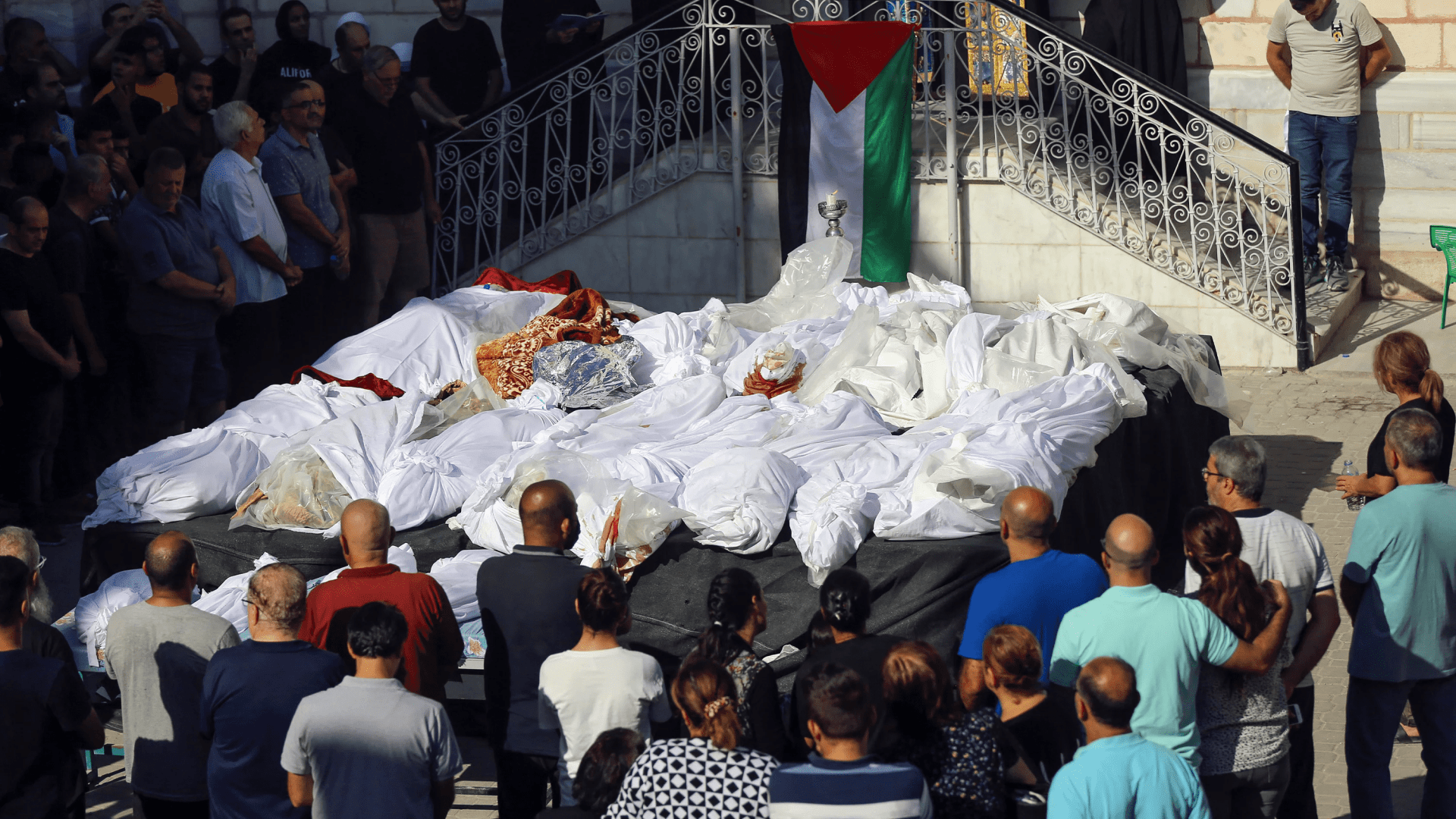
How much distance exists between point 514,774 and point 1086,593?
1.80 m

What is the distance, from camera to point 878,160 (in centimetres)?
1068

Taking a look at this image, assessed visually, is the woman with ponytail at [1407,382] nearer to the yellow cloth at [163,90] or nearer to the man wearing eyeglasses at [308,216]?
the man wearing eyeglasses at [308,216]

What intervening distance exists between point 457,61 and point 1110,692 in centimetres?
855

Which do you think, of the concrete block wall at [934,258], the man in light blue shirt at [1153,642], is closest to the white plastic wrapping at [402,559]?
the man in light blue shirt at [1153,642]

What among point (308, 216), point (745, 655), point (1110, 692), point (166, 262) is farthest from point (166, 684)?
point (308, 216)

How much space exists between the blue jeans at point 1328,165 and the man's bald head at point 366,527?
26.6 feet

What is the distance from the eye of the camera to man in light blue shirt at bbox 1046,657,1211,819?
347 cm

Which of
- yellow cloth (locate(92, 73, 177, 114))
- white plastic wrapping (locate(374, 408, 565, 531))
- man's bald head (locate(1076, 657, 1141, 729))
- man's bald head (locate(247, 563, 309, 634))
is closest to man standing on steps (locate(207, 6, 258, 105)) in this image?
yellow cloth (locate(92, 73, 177, 114))

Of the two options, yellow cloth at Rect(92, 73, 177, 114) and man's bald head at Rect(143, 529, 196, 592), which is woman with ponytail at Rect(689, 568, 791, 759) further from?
yellow cloth at Rect(92, 73, 177, 114)

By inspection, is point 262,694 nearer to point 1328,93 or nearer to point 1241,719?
point 1241,719

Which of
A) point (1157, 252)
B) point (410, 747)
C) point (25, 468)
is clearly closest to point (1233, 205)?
point (1157, 252)

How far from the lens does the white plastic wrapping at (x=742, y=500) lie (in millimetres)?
5695

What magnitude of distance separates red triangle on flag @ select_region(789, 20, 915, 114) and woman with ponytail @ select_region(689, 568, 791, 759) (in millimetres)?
6716

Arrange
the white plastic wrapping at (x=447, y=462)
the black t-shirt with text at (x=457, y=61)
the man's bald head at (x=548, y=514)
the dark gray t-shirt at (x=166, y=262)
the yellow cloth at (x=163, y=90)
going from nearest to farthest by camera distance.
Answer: the man's bald head at (x=548, y=514) < the white plastic wrapping at (x=447, y=462) < the dark gray t-shirt at (x=166, y=262) < the yellow cloth at (x=163, y=90) < the black t-shirt with text at (x=457, y=61)
